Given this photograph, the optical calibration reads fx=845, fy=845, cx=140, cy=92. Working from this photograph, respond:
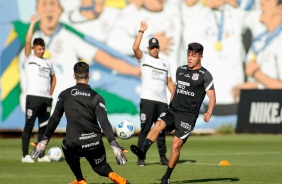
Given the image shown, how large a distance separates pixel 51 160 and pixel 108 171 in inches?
255

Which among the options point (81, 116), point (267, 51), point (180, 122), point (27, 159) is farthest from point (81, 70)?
point (267, 51)

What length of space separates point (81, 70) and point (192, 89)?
7.86ft

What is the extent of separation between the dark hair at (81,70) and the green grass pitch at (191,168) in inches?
91.8

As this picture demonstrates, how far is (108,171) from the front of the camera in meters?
12.9

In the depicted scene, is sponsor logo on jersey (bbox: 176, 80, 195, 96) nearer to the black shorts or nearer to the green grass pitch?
the black shorts

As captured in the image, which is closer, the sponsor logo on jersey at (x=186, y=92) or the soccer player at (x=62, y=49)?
the sponsor logo on jersey at (x=186, y=92)

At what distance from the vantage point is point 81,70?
12.7m

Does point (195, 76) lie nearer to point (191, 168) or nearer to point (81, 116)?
point (81, 116)

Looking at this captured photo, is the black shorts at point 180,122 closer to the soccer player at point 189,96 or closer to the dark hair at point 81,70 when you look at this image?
the soccer player at point 189,96

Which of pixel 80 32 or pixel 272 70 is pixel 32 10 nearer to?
pixel 80 32

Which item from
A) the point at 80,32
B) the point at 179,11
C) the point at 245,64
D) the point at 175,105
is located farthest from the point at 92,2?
the point at 175,105

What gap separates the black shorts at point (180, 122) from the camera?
14.1 metres

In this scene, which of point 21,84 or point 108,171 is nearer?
point 108,171

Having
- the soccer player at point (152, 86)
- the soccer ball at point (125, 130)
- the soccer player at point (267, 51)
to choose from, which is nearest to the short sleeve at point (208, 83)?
the soccer ball at point (125, 130)
